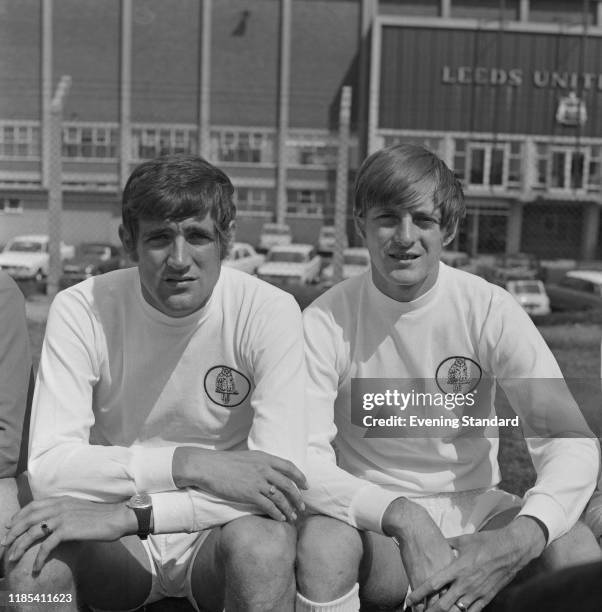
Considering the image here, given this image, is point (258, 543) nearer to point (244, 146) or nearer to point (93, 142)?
point (244, 146)

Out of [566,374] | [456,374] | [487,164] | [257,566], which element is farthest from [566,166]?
[257,566]

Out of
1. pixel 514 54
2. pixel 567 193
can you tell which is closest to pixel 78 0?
pixel 514 54

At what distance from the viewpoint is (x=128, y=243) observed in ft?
7.88

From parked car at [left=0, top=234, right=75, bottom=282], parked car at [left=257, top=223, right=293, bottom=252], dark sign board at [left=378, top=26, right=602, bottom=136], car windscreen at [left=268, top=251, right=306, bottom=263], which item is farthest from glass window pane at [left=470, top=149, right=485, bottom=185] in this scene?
parked car at [left=0, top=234, right=75, bottom=282]

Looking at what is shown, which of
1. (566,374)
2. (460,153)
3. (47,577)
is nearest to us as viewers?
(47,577)

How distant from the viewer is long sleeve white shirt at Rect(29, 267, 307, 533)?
228 centimetres

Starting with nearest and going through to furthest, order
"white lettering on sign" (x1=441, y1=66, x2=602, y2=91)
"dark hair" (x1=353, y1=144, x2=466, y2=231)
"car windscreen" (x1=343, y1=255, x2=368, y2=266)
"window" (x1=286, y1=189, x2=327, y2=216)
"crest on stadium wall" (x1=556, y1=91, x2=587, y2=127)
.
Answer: "dark hair" (x1=353, y1=144, x2=466, y2=231), "car windscreen" (x1=343, y1=255, x2=368, y2=266), "crest on stadium wall" (x1=556, y1=91, x2=587, y2=127), "window" (x1=286, y1=189, x2=327, y2=216), "white lettering on sign" (x1=441, y1=66, x2=602, y2=91)

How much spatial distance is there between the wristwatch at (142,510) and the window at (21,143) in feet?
116

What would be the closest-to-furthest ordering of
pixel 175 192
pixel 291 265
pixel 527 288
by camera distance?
pixel 175 192
pixel 527 288
pixel 291 265

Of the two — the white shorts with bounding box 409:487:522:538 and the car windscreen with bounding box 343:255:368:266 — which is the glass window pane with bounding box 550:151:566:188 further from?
the white shorts with bounding box 409:487:522:538

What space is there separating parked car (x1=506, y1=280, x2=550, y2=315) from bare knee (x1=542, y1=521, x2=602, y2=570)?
1242 cm

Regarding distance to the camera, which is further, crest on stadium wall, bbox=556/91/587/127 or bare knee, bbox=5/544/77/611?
crest on stadium wall, bbox=556/91/587/127

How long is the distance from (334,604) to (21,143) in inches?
1446

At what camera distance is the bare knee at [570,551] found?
2137mm
